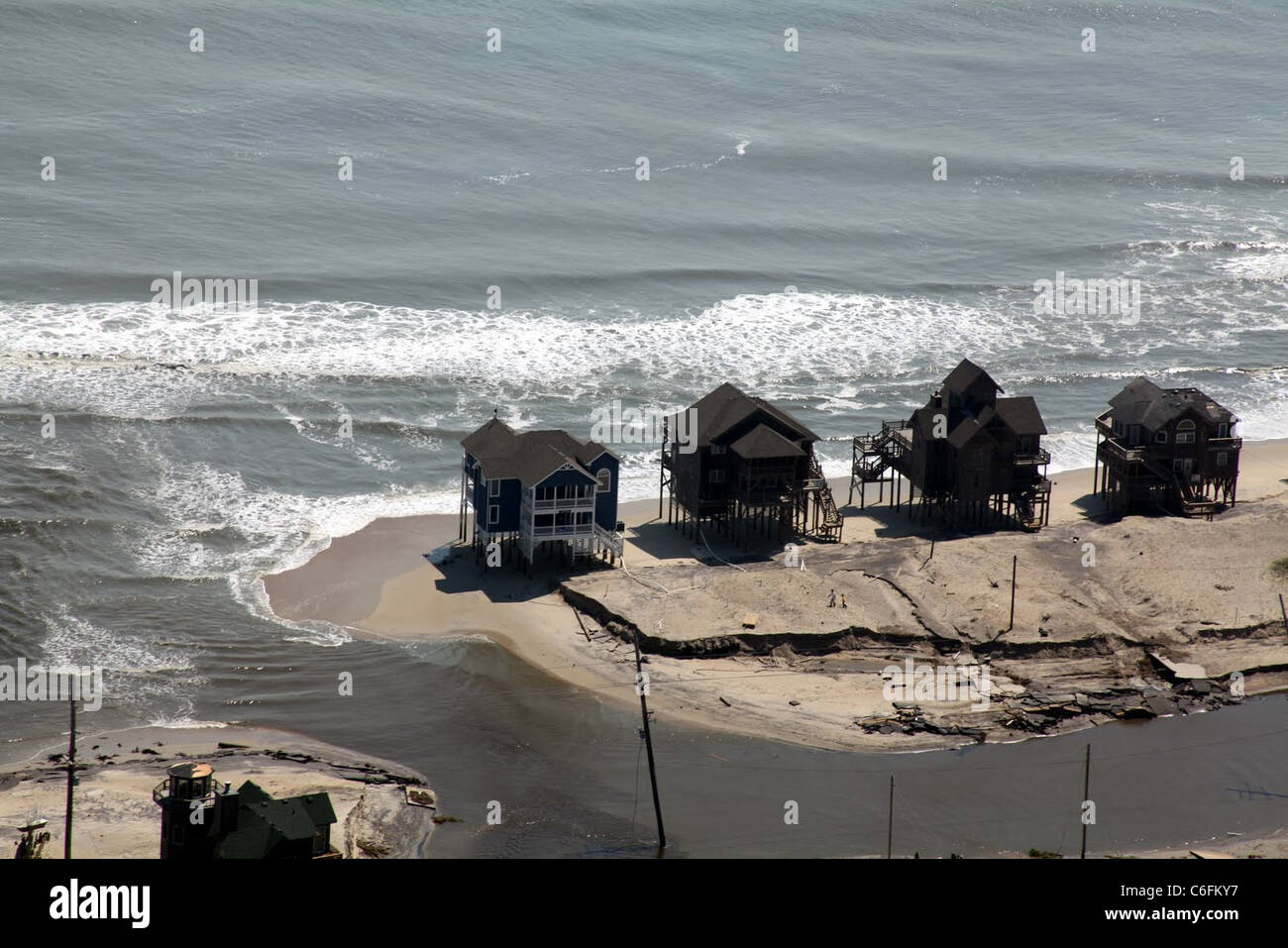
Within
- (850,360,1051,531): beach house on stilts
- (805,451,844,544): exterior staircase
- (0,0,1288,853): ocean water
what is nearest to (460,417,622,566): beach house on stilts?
(0,0,1288,853): ocean water

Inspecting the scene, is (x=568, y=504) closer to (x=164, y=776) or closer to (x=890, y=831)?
(x=164, y=776)

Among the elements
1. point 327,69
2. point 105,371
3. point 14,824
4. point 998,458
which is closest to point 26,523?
point 105,371

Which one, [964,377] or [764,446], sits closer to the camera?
[764,446]

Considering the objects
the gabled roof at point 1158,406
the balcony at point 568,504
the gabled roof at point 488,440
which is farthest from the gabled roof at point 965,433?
the gabled roof at point 488,440

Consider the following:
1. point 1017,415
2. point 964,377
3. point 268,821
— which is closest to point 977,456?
point 1017,415

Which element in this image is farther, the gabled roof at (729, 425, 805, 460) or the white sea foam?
the gabled roof at (729, 425, 805, 460)

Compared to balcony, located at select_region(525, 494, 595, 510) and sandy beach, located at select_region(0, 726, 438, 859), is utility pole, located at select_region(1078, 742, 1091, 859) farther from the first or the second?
balcony, located at select_region(525, 494, 595, 510)
